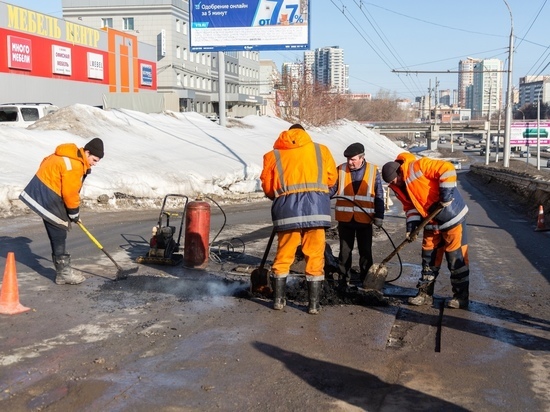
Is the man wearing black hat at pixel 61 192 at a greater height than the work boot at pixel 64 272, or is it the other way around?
the man wearing black hat at pixel 61 192

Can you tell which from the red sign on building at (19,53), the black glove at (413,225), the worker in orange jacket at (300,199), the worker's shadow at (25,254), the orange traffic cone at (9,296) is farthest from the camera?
the red sign on building at (19,53)

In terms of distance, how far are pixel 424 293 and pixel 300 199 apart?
183 cm

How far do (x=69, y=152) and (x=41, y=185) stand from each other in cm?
50

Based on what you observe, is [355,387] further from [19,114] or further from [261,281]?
[19,114]

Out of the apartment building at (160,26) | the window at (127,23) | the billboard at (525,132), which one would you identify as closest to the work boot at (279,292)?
the apartment building at (160,26)

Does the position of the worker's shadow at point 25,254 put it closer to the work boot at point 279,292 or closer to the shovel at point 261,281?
the shovel at point 261,281

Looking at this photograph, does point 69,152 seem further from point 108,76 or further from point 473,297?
point 108,76

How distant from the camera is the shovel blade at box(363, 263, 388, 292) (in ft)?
24.2

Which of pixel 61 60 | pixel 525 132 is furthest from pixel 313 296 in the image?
pixel 525 132

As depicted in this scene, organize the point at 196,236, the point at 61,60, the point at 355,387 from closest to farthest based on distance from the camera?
the point at 355,387, the point at 196,236, the point at 61,60

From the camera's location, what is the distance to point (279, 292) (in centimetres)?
→ 672

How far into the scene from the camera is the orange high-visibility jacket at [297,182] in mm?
6480

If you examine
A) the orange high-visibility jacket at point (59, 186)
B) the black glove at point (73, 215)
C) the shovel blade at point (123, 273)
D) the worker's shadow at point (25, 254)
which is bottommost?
the worker's shadow at point (25, 254)

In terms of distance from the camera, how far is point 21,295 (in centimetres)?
712
